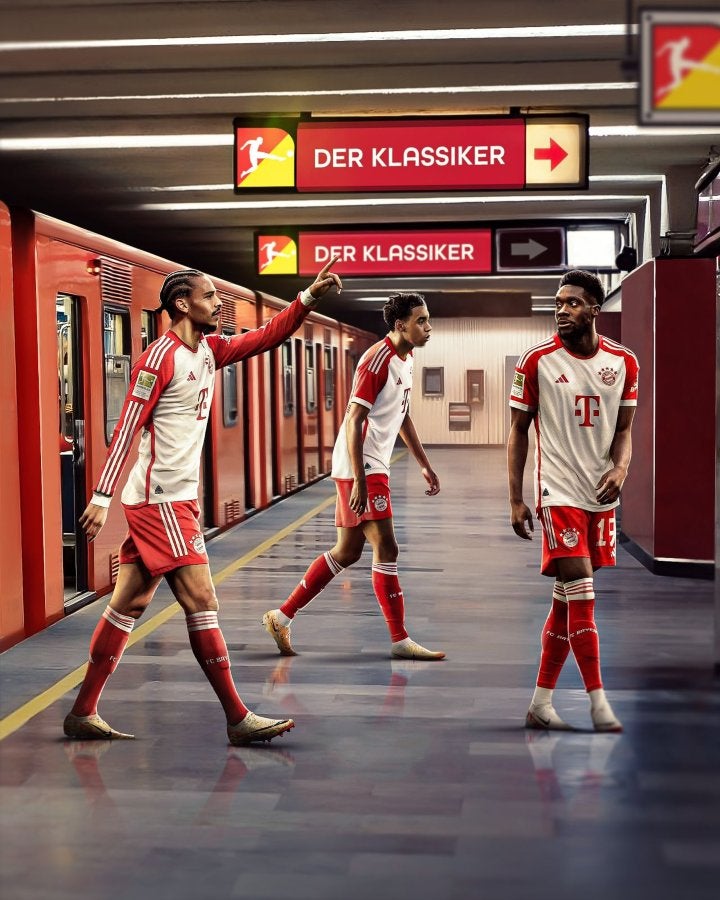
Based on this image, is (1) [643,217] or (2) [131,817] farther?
(1) [643,217]

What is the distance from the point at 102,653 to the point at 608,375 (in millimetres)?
2119

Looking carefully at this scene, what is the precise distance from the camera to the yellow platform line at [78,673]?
4508mm

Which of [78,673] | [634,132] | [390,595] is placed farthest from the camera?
[634,132]

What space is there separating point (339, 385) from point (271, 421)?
5.69 meters

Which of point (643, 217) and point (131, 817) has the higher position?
point (643, 217)

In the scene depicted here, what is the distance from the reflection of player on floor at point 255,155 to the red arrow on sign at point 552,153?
4.87ft

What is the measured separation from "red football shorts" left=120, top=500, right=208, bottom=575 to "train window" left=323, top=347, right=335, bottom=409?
13819 millimetres

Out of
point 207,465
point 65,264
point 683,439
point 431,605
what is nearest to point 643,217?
point 683,439

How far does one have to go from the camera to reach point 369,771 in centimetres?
386

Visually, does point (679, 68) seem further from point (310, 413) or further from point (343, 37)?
point (310, 413)

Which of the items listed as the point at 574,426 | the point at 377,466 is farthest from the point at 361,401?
the point at 574,426

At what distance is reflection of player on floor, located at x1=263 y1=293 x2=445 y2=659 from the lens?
5.31 meters

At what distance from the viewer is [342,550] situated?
553 centimetres

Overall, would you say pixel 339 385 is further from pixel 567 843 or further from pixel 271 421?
pixel 567 843
